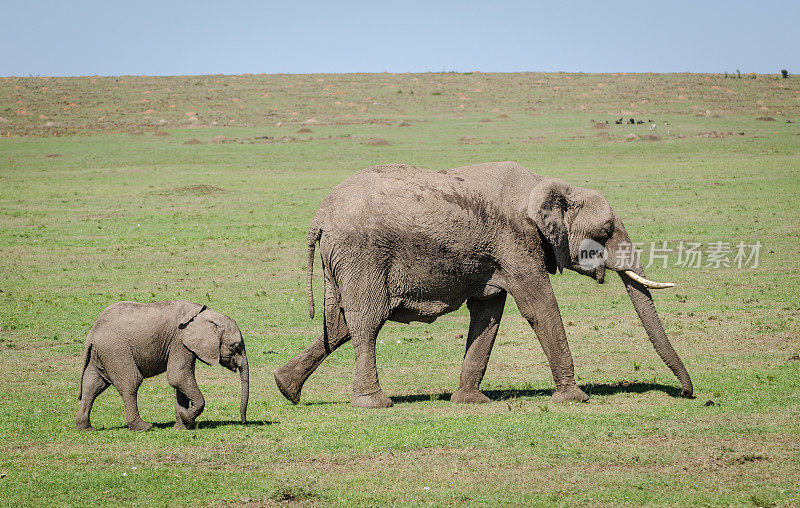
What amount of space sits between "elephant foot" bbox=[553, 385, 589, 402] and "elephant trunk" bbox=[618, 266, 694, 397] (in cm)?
120

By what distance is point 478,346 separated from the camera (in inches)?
552

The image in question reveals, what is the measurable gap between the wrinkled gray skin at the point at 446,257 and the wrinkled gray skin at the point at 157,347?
2.08 metres

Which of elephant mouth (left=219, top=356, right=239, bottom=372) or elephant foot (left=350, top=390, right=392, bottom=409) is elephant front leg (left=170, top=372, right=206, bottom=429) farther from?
elephant foot (left=350, top=390, right=392, bottom=409)

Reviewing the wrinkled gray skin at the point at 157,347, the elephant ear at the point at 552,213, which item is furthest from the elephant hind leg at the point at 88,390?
the elephant ear at the point at 552,213

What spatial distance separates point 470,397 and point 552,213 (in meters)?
2.79

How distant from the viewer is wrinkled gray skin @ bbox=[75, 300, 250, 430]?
1182 centimetres

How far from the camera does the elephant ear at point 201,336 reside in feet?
38.7

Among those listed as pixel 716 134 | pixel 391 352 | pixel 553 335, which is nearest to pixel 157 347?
pixel 553 335

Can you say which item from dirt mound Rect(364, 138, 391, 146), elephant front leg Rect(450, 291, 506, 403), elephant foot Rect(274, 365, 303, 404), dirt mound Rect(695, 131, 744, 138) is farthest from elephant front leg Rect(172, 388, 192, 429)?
dirt mound Rect(695, 131, 744, 138)

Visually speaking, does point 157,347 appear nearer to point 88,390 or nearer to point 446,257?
point 88,390

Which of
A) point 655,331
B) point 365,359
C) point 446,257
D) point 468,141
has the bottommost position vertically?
point 365,359

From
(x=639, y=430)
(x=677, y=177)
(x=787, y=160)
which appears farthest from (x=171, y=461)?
(x=787, y=160)

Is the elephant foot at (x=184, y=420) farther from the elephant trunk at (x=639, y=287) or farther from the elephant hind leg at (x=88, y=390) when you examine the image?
the elephant trunk at (x=639, y=287)

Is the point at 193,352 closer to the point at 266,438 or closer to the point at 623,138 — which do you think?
the point at 266,438
